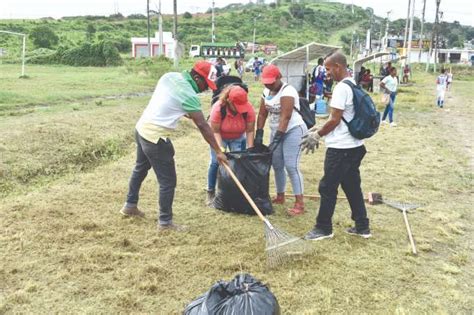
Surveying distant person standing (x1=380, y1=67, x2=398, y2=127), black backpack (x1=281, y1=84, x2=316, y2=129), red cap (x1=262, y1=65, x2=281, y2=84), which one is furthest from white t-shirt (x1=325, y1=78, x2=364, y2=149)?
distant person standing (x1=380, y1=67, x2=398, y2=127)

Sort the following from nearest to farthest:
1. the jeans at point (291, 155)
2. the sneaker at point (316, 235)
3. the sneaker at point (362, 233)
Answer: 1. the sneaker at point (316, 235)
2. the sneaker at point (362, 233)
3. the jeans at point (291, 155)

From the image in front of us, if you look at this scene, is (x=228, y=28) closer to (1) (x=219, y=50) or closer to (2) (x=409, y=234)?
(1) (x=219, y=50)

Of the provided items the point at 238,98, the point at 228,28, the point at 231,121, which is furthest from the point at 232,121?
the point at 228,28

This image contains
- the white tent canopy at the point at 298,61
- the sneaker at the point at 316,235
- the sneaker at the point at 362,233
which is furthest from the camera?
the white tent canopy at the point at 298,61

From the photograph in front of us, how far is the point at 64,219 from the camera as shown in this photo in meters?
4.90

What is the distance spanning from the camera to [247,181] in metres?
5.05

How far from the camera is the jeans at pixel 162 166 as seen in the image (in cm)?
446

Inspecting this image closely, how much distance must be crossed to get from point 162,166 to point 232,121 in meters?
1.03

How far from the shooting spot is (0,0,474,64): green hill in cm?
5572

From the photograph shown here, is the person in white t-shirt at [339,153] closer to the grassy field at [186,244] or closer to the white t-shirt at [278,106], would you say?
the grassy field at [186,244]

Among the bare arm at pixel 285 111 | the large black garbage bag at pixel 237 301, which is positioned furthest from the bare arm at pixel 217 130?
the large black garbage bag at pixel 237 301

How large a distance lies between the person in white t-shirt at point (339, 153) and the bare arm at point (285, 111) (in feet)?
1.72

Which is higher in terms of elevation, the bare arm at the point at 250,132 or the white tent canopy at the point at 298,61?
the white tent canopy at the point at 298,61

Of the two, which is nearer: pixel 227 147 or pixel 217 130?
pixel 217 130
